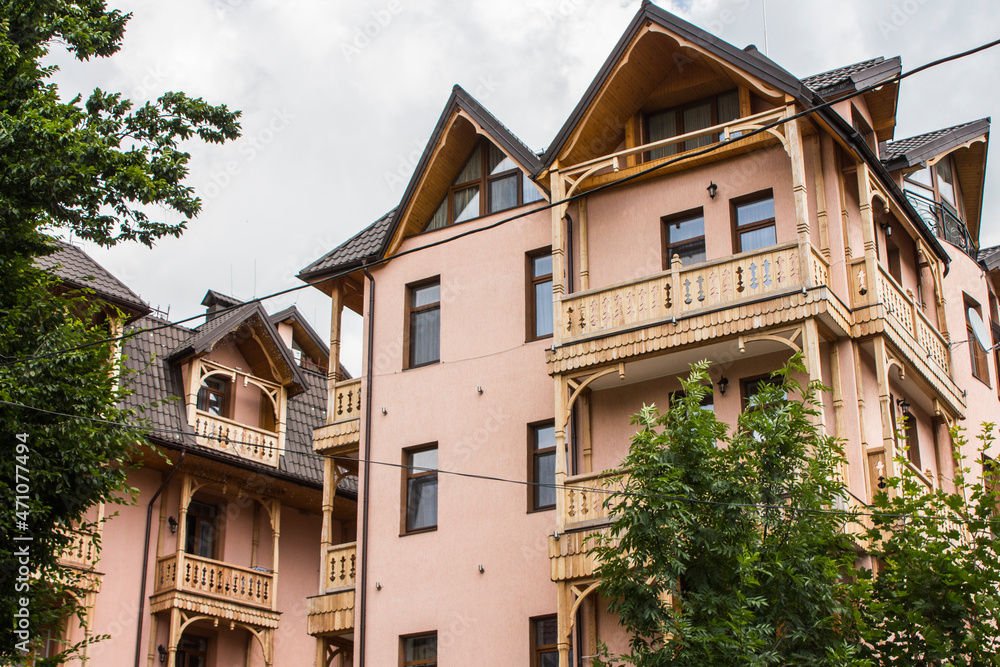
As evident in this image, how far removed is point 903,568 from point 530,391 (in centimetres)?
795

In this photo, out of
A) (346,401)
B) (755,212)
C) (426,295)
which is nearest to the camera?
(755,212)

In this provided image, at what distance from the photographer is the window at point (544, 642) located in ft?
69.1

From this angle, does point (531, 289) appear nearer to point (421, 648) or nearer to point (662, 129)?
point (662, 129)

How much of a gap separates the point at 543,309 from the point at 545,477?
3.24m

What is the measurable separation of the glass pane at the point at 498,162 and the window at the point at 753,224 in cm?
513

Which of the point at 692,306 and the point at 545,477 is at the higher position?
the point at 692,306

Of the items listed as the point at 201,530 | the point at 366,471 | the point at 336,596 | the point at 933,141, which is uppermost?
the point at 933,141

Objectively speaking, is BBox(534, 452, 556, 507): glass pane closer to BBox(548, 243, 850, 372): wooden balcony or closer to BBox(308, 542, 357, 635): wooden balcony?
BBox(548, 243, 850, 372): wooden balcony

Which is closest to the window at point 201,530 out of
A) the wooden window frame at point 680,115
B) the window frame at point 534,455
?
the window frame at point 534,455

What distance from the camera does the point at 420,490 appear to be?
23703 mm

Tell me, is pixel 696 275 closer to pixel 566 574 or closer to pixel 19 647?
pixel 566 574

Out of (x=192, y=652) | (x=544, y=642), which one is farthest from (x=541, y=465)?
(x=192, y=652)

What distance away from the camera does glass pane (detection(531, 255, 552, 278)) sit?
78.0 feet

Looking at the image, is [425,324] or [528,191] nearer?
[528,191]
